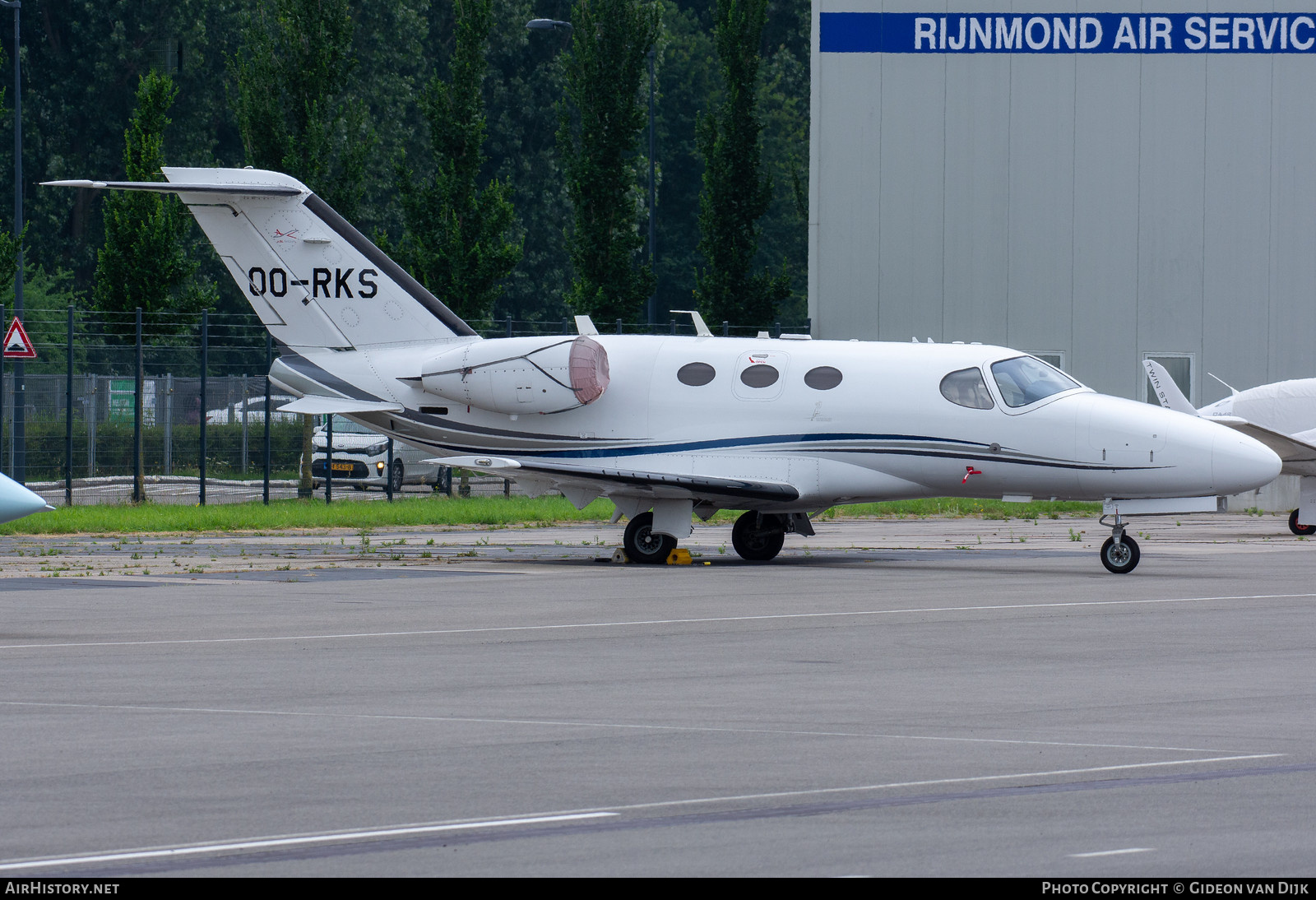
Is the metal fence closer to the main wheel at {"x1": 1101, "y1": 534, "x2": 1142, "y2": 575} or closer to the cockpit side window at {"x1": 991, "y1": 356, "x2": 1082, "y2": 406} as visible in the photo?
the cockpit side window at {"x1": 991, "y1": 356, "x2": 1082, "y2": 406}

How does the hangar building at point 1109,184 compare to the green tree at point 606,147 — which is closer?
the hangar building at point 1109,184

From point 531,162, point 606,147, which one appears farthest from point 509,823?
point 531,162

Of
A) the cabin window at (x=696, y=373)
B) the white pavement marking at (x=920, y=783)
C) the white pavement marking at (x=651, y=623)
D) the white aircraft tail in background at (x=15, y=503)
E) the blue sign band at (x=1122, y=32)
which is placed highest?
the blue sign band at (x=1122, y=32)

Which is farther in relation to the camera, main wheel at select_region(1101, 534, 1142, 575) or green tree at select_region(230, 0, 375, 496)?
green tree at select_region(230, 0, 375, 496)

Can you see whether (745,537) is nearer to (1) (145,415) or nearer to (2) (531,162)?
(1) (145,415)

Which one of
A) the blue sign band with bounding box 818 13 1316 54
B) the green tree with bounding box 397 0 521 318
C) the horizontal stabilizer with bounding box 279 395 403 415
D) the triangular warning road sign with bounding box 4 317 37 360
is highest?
the blue sign band with bounding box 818 13 1316 54

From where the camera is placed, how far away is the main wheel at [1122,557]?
20781 mm

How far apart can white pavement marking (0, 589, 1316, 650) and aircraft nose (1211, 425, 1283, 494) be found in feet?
6.85

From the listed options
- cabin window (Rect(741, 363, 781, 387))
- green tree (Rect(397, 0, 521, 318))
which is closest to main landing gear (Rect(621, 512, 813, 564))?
cabin window (Rect(741, 363, 781, 387))

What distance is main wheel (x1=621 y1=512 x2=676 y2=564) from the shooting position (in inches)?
870

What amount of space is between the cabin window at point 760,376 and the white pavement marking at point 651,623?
18.5 feet

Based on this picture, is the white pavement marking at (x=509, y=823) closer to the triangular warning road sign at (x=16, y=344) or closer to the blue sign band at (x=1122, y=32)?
the triangular warning road sign at (x=16, y=344)

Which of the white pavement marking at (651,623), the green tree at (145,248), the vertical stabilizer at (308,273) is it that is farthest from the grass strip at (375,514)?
the white pavement marking at (651,623)

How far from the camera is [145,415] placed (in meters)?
31.6
